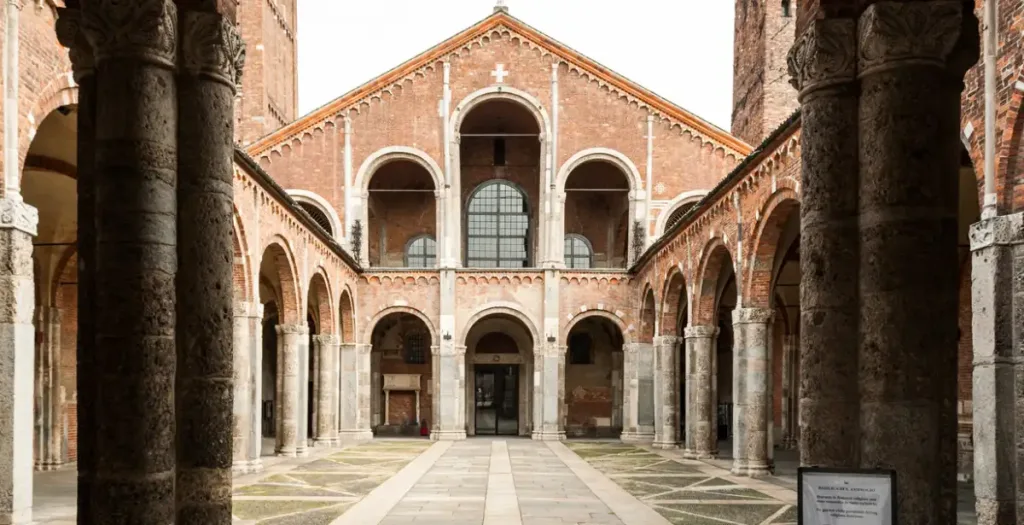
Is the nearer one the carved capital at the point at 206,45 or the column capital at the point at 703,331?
the carved capital at the point at 206,45

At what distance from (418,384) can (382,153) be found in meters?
8.71

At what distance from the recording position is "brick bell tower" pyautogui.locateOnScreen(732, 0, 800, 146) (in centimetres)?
3731

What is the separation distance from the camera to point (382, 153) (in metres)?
33.0

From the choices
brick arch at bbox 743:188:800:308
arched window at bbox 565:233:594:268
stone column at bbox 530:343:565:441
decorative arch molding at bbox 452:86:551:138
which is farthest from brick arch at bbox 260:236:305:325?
arched window at bbox 565:233:594:268

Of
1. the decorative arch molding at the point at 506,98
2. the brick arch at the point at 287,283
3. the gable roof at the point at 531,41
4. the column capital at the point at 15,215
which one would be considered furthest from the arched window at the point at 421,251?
the column capital at the point at 15,215

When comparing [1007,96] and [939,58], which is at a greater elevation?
[1007,96]

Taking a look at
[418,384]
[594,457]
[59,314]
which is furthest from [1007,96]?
[418,384]

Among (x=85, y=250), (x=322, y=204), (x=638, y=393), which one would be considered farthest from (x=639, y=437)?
(x=85, y=250)

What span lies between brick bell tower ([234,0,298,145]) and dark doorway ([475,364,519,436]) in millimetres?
12841

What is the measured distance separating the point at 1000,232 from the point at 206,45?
9019 millimetres

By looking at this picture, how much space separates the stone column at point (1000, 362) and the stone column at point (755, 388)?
324 inches

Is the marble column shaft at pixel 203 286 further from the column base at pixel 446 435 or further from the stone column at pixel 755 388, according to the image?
the column base at pixel 446 435

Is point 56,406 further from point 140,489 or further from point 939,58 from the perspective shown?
point 939,58

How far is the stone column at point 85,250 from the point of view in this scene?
596 centimetres
